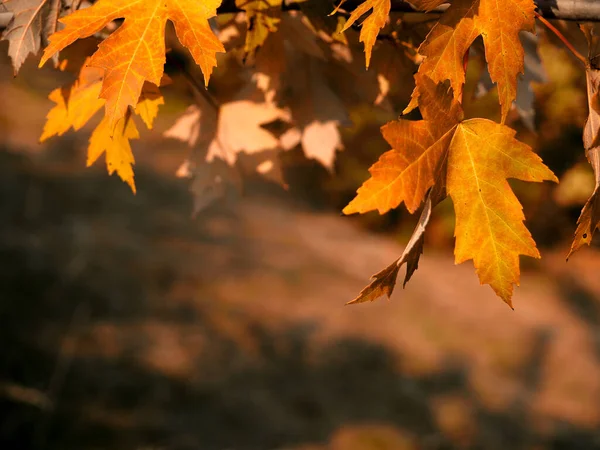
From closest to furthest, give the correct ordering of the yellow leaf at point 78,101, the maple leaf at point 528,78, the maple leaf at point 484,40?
the maple leaf at point 484,40
the yellow leaf at point 78,101
the maple leaf at point 528,78

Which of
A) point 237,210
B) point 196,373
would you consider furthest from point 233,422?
point 237,210

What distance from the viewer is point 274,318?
12.0ft

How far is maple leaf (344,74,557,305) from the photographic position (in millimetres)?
708

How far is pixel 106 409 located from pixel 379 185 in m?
2.38

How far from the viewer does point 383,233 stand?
15.5 feet

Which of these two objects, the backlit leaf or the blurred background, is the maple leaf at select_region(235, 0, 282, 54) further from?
the blurred background

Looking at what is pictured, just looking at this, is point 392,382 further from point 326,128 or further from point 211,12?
point 211,12

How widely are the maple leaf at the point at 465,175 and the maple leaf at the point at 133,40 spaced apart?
8.2 inches

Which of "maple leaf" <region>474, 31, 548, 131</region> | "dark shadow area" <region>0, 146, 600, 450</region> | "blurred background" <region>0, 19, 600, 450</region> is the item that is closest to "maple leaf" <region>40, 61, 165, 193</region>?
"maple leaf" <region>474, 31, 548, 131</region>

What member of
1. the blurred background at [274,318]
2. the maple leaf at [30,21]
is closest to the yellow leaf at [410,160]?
the maple leaf at [30,21]

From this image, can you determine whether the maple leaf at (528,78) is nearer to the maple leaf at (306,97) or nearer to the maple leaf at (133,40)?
the maple leaf at (306,97)

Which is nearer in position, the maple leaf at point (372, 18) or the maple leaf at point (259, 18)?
the maple leaf at point (372, 18)

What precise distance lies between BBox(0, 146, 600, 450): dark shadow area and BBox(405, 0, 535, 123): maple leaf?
7.52 ft

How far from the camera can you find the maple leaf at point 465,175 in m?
0.71
